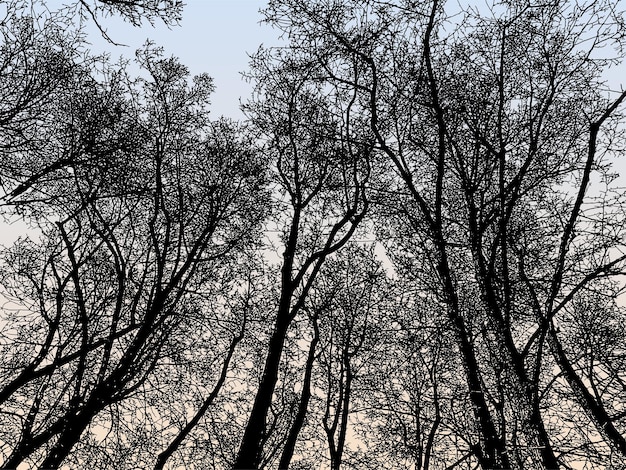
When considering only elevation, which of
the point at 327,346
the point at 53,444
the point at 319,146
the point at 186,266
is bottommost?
the point at 53,444

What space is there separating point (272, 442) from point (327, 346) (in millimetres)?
4490

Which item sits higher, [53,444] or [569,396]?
[569,396]

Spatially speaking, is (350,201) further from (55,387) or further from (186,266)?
(55,387)

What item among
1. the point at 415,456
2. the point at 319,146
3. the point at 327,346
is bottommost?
the point at 415,456

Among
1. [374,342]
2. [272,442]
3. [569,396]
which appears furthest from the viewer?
[272,442]

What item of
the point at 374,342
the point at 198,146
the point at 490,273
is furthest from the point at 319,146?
the point at 490,273

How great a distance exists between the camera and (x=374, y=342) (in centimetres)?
1645

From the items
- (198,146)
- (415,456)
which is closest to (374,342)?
(415,456)

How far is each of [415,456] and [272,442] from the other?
6.52 metres

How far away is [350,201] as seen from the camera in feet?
45.4

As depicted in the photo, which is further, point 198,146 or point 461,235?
point 198,146

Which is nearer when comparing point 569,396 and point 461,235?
point 569,396

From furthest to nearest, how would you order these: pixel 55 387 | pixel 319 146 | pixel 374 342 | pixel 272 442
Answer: pixel 272 442 → pixel 374 342 → pixel 319 146 → pixel 55 387

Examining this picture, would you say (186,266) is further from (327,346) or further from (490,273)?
(490,273)
